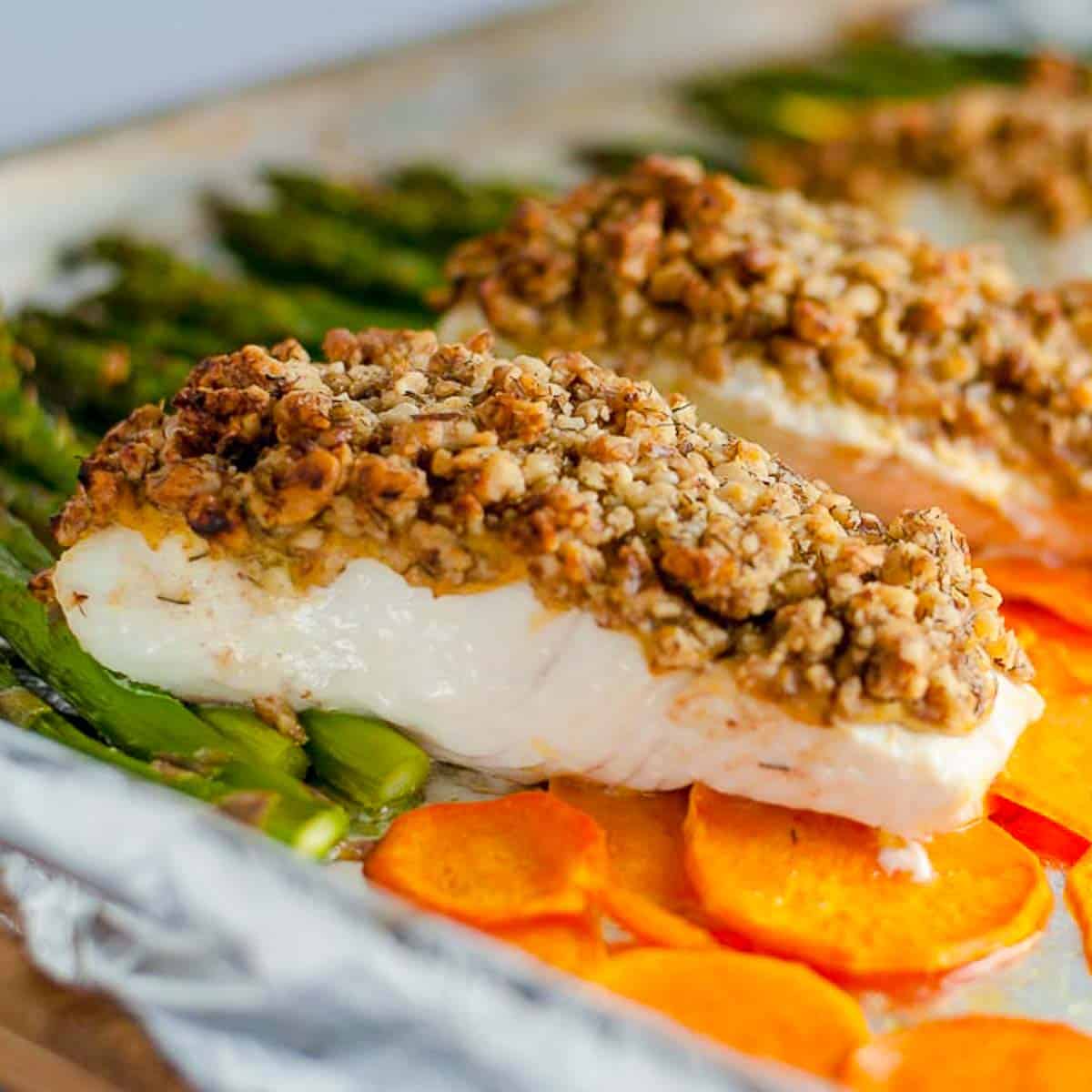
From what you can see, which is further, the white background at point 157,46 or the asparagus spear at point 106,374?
the white background at point 157,46

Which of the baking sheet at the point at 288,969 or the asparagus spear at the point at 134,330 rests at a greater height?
the asparagus spear at the point at 134,330

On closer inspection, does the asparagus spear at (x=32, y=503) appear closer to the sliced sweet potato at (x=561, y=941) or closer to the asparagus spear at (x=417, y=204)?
the sliced sweet potato at (x=561, y=941)

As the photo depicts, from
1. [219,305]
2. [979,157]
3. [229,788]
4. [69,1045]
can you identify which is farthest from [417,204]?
[69,1045]

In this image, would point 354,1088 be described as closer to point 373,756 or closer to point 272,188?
point 373,756

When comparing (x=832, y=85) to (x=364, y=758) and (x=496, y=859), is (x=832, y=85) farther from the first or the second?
(x=496, y=859)

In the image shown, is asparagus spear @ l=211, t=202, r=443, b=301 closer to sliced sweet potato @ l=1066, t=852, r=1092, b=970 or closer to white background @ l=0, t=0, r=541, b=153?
white background @ l=0, t=0, r=541, b=153

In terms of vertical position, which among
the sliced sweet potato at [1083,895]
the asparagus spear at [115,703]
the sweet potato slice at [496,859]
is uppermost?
the asparagus spear at [115,703]

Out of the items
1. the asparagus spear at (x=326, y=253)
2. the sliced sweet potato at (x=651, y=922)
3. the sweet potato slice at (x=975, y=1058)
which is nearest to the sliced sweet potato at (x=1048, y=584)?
the sweet potato slice at (x=975, y=1058)
